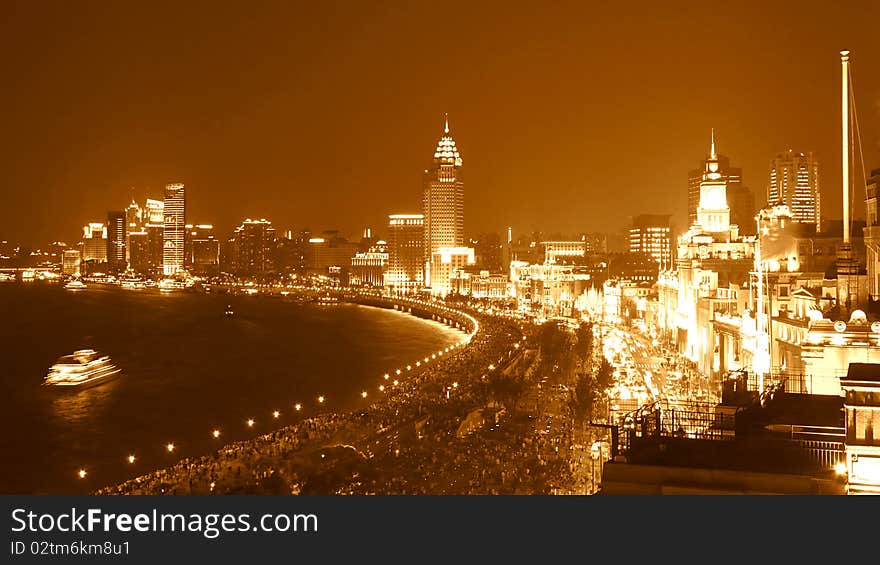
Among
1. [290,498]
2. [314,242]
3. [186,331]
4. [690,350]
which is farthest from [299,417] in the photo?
[314,242]

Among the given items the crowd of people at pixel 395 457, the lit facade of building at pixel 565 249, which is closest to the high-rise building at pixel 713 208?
the crowd of people at pixel 395 457

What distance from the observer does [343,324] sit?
141 feet

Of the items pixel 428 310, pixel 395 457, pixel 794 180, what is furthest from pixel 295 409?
pixel 428 310

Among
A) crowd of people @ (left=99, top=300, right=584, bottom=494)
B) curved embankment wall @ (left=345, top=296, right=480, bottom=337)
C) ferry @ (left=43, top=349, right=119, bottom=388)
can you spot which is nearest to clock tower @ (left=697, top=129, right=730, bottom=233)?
crowd of people @ (left=99, top=300, right=584, bottom=494)

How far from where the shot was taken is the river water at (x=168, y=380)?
14.6 metres

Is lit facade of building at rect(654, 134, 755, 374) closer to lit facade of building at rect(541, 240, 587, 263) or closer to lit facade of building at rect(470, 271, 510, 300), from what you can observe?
lit facade of building at rect(470, 271, 510, 300)

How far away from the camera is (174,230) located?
111 meters

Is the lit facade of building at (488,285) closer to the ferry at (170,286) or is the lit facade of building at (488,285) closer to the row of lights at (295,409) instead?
the row of lights at (295,409)

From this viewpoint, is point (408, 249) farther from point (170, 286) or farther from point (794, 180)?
point (794, 180)

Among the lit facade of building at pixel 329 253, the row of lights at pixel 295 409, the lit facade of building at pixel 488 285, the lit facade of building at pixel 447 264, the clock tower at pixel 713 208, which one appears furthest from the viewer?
the lit facade of building at pixel 329 253

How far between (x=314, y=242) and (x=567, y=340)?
73148 millimetres

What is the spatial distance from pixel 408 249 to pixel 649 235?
19.7 m

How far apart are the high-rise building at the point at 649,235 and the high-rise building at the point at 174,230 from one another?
204 ft

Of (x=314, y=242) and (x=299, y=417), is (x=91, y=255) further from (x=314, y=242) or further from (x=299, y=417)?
(x=299, y=417)
